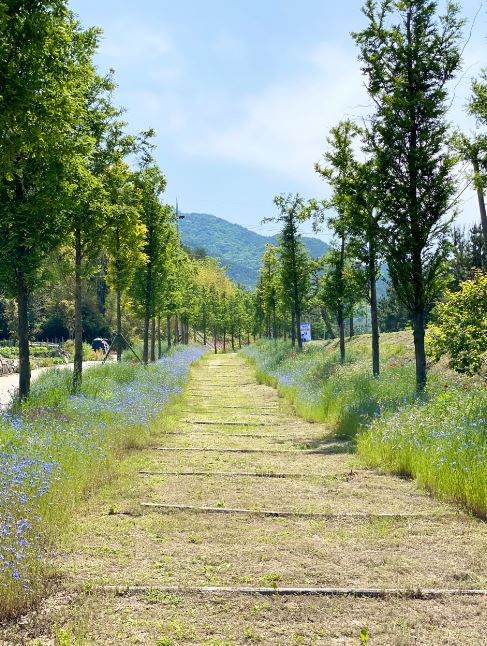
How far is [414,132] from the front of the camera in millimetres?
11719

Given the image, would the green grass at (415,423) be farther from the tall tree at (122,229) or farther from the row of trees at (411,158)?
the tall tree at (122,229)

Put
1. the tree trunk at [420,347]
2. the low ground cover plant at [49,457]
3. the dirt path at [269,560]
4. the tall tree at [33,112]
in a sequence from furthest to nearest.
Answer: the tree trunk at [420,347], the tall tree at [33,112], the low ground cover plant at [49,457], the dirt path at [269,560]

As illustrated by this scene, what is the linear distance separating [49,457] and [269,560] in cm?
291

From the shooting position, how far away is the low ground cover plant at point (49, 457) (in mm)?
4137

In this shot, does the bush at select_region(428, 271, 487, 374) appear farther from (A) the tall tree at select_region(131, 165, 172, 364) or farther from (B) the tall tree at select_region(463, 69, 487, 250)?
(A) the tall tree at select_region(131, 165, 172, 364)

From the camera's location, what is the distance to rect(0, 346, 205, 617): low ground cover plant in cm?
414

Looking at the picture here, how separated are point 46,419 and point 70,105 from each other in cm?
457

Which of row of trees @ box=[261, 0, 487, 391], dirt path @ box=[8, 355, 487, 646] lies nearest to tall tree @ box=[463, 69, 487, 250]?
row of trees @ box=[261, 0, 487, 391]

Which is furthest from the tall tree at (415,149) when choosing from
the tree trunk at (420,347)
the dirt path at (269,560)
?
the dirt path at (269,560)

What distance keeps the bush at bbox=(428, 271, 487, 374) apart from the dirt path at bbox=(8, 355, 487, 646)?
271 cm

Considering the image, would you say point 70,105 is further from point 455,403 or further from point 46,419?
point 455,403

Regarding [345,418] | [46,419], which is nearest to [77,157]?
[46,419]

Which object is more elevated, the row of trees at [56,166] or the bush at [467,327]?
the row of trees at [56,166]

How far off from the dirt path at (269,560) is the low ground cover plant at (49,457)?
0.29m
